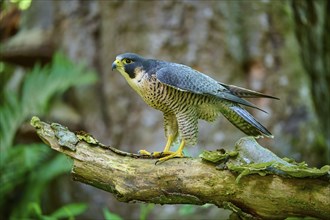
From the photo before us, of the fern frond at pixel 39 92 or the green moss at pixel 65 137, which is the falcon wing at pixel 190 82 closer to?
the green moss at pixel 65 137

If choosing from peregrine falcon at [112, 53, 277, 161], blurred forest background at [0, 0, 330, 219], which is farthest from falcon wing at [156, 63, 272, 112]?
blurred forest background at [0, 0, 330, 219]

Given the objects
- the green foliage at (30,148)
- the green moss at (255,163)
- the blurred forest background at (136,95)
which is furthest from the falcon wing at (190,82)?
the green foliage at (30,148)

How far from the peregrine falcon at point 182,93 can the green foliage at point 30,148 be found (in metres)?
2.53

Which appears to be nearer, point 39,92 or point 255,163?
point 255,163

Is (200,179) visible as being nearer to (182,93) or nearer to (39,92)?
(182,93)

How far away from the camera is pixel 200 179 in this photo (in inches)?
88.2

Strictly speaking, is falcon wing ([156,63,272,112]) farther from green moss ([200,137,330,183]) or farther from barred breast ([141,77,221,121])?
green moss ([200,137,330,183])

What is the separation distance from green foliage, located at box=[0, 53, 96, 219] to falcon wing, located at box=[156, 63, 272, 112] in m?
2.58

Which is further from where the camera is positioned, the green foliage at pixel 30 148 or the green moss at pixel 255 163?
the green foliage at pixel 30 148

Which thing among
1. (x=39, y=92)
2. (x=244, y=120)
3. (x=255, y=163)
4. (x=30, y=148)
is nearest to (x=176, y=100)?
(x=244, y=120)

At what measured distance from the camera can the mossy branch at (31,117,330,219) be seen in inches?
82.0

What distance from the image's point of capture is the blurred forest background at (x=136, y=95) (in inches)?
182

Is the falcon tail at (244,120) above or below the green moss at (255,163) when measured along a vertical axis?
above

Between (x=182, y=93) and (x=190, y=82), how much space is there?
2.8 inches
